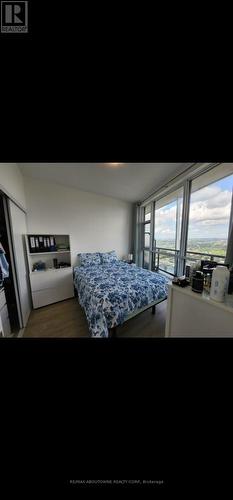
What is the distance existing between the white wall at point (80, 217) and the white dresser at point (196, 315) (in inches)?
94.1

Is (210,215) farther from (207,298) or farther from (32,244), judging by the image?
(32,244)

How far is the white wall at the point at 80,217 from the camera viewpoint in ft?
8.82

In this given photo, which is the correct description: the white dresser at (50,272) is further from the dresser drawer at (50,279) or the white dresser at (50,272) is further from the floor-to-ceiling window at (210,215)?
the floor-to-ceiling window at (210,215)

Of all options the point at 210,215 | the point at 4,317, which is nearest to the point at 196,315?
the point at 210,215

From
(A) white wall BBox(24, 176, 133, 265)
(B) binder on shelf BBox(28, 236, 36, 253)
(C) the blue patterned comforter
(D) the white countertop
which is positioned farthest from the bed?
(A) white wall BBox(24, 176, 133, 265)

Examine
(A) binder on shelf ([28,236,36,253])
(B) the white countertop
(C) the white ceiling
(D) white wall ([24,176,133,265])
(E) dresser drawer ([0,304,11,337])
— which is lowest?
(E) dresser drawer ([0,304,11,337])

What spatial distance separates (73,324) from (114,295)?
2.77 feet

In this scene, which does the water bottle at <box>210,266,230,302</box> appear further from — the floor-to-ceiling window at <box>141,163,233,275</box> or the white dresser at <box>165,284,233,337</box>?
the floor-to-ceiling window at <box>141,163,233,275</box>

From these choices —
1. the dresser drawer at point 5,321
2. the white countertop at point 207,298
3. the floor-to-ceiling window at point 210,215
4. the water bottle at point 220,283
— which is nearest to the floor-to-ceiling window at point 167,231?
the floor-to-ceiling window at point 210,215

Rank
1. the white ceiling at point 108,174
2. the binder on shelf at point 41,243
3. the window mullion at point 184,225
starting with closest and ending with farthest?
the white ceiling at point 108,174, the window mullion at point 184,225, the binder on shelf at point 41,243

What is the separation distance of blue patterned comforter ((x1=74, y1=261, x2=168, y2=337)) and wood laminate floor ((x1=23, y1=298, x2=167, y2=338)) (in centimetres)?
30

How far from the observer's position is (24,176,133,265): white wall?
2688 millimetres

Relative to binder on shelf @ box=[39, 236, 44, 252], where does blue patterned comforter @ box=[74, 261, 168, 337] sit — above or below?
below
